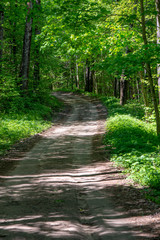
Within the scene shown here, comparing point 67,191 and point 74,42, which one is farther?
point 74,42

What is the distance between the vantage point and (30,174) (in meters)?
6.83

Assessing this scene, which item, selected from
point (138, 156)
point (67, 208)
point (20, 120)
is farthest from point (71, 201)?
point (20, 120)

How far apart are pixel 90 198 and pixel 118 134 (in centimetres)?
600

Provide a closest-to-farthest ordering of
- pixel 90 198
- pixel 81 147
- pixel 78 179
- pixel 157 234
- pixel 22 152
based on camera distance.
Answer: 1. pixel 157 234
2. pixel 90 198
3. pixel 78 179
4. pixel 22 152
5. pixel 81 147

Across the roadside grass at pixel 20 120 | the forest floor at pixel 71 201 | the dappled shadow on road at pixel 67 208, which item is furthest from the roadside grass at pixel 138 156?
the roadside grass at pixel 20 120

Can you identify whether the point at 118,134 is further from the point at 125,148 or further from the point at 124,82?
the point at 124,82

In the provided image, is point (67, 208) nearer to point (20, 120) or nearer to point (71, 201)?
point (71, 201)

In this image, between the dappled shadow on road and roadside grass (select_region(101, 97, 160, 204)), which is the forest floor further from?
roadside grass (select_region(101, 97, 160, 204))

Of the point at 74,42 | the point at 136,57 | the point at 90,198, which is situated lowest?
the point at 90,198

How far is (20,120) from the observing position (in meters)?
15.1

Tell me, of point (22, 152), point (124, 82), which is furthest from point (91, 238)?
point (124, 82)

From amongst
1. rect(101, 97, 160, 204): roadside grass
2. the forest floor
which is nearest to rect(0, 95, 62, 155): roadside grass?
the forest floor

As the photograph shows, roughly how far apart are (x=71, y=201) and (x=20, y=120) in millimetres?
11093

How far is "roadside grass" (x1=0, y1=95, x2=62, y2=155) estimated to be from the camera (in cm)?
1134
